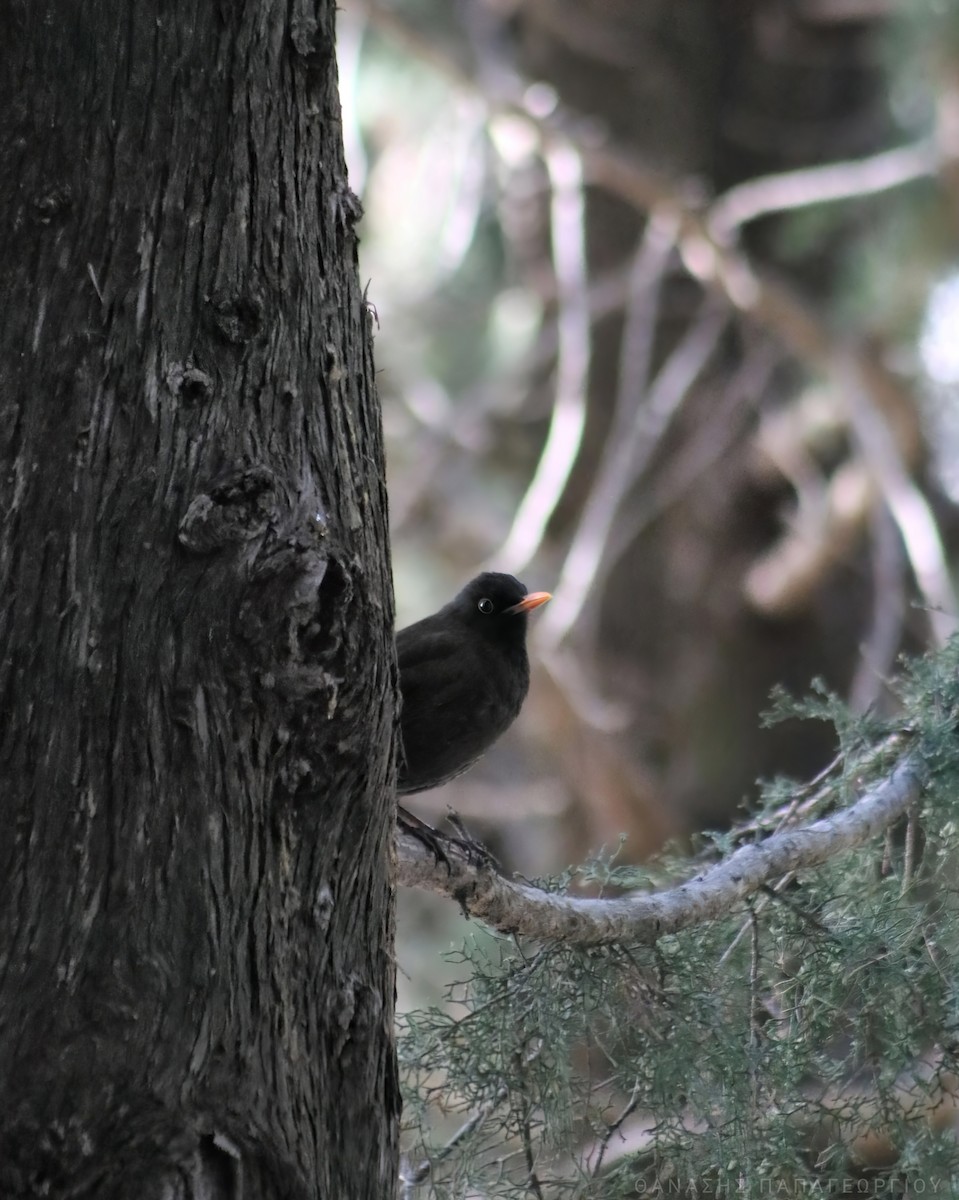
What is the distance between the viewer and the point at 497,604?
14.5 feet

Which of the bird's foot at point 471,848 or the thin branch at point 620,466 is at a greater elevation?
the thin branch at point 620,466

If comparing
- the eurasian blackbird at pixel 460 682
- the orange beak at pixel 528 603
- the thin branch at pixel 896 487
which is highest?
the thin branch at pixel 896 487

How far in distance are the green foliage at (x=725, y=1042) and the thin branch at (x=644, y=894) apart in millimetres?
91

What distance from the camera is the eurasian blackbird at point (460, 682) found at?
3.96m

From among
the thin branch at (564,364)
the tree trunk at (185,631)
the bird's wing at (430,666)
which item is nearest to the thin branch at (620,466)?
the thin branch at (564,364)

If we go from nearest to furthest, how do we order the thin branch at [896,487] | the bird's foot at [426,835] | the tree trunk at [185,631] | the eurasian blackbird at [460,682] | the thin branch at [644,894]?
the tree trunk at [185,631]
the thin branch at [644,894]
the bird's foot at [426,835]
the eurasian blackbird at [460,682]
the thin branch at [896,487]

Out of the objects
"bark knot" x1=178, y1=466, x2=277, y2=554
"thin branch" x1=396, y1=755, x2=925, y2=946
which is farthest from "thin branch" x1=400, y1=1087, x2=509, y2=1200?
"bark knot" x1=178, y1=466, x2=277, y2=554

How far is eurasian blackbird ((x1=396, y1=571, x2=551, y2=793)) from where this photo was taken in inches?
156

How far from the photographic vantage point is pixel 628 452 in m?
6.27

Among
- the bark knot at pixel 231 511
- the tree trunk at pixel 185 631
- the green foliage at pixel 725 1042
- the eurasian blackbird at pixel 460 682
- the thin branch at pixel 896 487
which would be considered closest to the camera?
the tree trunk at pixel 185 631

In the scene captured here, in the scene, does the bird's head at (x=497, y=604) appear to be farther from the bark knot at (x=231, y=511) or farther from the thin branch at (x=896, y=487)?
the bark knot at (x=231, y=511)

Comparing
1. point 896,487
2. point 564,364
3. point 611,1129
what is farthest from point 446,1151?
point 564,364

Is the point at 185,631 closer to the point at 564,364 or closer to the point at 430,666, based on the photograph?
the point at 430,666

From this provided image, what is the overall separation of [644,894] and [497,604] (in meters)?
1.53
